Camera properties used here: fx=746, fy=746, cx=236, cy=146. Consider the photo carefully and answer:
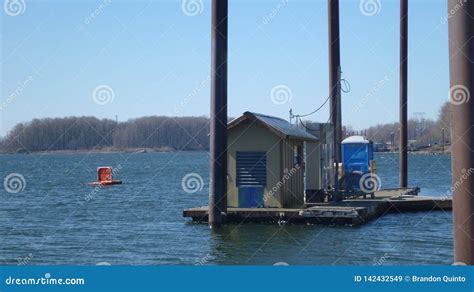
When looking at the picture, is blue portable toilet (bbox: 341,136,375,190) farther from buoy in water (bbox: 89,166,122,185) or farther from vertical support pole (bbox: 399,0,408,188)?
buoy in water (bbox: 89,166,122,185)

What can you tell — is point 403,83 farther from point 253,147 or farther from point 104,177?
point 104,177

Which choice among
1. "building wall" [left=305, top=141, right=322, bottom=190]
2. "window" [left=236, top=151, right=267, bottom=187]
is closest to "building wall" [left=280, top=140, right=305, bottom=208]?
"building wall" [left=305, top=141, right=322, bottom=190]

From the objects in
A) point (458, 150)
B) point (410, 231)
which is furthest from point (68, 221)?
point (458, 150)

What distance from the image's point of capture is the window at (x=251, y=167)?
23.5 m

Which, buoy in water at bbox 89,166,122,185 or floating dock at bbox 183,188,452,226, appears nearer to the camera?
floating dock at bbox 183,188,452,226

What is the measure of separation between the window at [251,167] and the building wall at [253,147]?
0.13 m

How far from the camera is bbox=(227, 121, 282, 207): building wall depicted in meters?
23.5

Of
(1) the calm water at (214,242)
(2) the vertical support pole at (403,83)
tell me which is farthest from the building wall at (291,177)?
(2) the vertical support pole at (403,83)

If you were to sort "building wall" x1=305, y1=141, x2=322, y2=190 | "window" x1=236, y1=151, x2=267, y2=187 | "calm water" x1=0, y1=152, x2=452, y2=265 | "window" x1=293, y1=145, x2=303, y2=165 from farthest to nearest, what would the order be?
"building wall" x1=305, y1=141, x2=322, y2=190
"window" x1=293, y1=145, x2=303, y2=165
"window" x1=236, y1=151, x2=267, y2=187
"calm water" x1=0, y1=152, x2=452, y2=265

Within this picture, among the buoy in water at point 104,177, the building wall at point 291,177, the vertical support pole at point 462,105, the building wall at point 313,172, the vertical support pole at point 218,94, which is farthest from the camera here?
the buoy in water at point 104,177

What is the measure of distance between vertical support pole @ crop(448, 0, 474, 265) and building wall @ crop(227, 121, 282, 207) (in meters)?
16.4

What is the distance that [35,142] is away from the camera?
106938 mm

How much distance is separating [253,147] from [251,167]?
2.09 feet

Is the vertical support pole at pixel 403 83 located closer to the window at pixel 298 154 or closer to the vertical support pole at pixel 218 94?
the window at pixel 298 154
